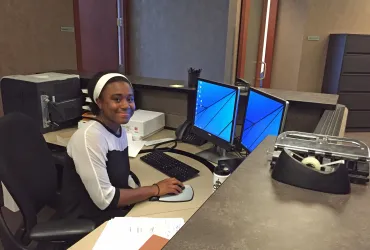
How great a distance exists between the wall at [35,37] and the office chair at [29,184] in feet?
6.56

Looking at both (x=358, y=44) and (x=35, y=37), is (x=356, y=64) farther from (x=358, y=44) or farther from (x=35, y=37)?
(x=35, y=37)

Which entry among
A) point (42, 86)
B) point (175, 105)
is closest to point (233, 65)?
point (175, 105)

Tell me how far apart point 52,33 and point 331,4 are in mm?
4011

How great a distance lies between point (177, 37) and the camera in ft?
13.8

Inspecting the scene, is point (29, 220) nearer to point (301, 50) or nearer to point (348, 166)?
point (348, 166)

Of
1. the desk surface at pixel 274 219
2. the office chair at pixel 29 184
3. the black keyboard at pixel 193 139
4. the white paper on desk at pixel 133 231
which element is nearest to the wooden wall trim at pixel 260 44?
the black keyboard at pixel 193 139

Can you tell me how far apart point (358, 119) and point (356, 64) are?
2.75 ft

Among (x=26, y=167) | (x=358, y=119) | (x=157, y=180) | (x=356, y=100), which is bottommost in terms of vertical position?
(x=358, y=119)

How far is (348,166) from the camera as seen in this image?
2.39 feet

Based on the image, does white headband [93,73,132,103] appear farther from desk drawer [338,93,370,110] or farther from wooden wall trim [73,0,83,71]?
desk drawer [338,93,370,110]

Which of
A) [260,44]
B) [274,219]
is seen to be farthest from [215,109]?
[260,44]

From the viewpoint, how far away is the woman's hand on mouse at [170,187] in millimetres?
1436

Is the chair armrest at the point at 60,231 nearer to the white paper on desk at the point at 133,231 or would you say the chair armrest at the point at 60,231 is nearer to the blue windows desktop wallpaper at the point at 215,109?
the white paper on desk at the point at 133,231

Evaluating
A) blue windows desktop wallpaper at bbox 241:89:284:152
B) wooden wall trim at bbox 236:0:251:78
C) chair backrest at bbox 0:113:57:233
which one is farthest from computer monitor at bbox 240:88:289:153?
wooden wall trim at bbox 236:0:251:78
